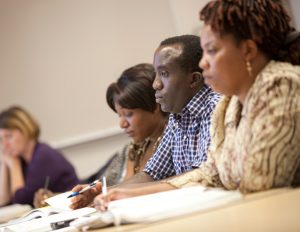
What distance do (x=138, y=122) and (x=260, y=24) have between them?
1.06 m

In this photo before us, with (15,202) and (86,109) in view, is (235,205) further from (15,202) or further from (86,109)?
(86,109)

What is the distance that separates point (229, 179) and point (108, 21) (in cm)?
216

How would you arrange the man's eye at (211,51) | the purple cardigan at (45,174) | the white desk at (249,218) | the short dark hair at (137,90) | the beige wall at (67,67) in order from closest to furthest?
1. the white desk at (249,218)
2. the man's eye at (211,51)
3. the short dark hair at (137,90)
4. the purple cardigan at (45,174)
5. the beige wall at (67,67)

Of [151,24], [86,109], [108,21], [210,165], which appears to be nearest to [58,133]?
[86,109]

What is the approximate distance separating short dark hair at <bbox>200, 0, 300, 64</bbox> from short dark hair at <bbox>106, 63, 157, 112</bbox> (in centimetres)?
83

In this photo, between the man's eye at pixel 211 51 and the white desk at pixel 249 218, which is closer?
the white desk at pixel 249 218

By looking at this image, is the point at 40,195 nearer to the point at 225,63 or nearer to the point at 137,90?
the point at 137,90

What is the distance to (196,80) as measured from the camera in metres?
1.60

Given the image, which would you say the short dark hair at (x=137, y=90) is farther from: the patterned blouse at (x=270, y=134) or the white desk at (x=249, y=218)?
the white desk at (x=249, y=218)

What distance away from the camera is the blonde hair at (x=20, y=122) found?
3.04 metres

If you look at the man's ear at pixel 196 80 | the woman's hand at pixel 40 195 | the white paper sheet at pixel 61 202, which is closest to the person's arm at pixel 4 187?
the woman's hand at pixel 40 195

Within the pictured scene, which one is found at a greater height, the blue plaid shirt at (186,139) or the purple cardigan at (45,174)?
the blue plaid shirt at (186,139)

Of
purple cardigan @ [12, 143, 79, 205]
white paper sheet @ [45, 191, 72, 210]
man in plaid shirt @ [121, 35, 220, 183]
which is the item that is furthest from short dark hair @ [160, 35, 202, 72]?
purple cardigan @ [12, 143, 79, 205]

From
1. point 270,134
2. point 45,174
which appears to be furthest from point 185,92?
point 45,174
